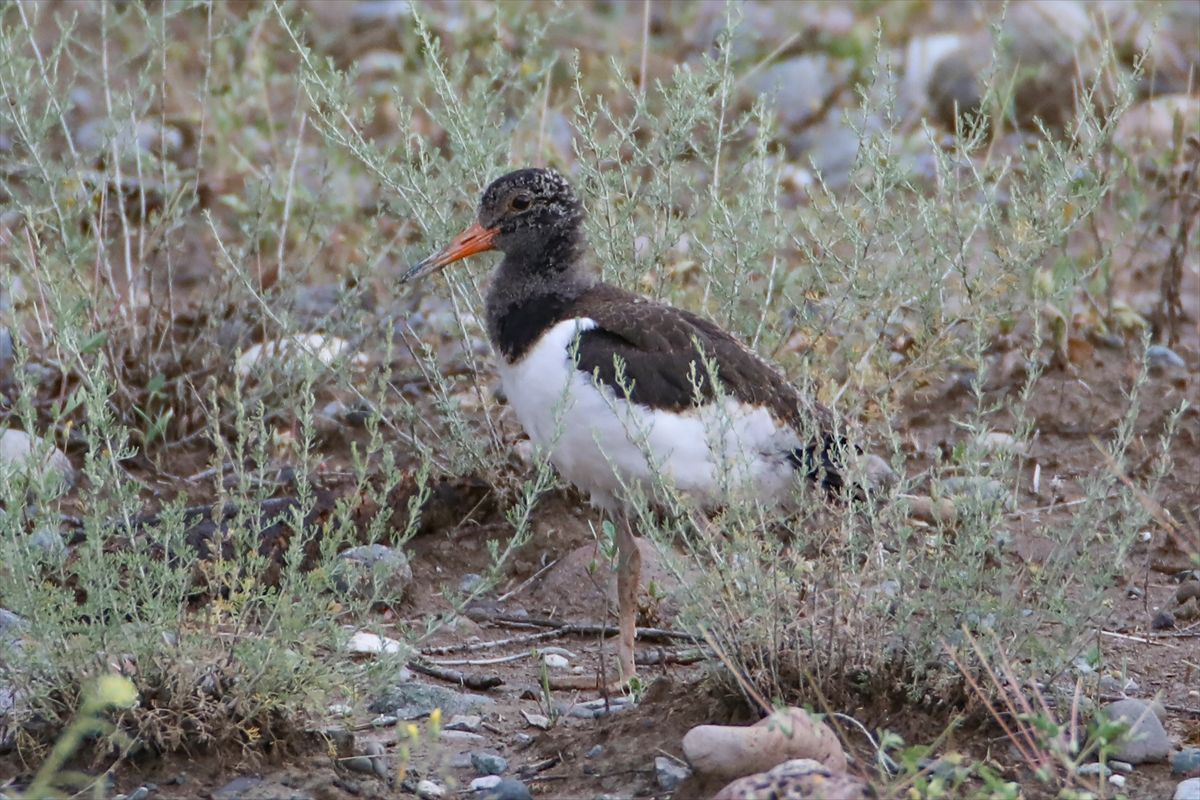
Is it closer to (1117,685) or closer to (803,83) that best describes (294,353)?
(1117,685)

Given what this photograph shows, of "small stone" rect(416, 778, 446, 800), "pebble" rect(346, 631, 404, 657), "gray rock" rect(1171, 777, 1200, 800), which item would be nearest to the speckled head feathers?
"pebble" rect(346, 631, 404, 657)

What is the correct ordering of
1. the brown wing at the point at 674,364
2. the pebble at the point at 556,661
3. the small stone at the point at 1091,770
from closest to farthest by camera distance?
1. the small stone at the point at 1091,770
2. the brown wing at the point at 674,364
3. the pebble at the point at 556,661

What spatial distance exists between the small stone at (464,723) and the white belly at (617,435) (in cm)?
76

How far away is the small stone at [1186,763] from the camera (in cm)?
403

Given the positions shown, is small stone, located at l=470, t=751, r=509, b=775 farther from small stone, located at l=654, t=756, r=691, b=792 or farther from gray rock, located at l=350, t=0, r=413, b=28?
gray rock, located at l=350, t=0, r=413, b=28

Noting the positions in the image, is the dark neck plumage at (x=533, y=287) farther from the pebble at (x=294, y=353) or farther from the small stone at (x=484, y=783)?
the small stone at (x=484, y=783)

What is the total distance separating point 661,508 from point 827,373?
2.53ft

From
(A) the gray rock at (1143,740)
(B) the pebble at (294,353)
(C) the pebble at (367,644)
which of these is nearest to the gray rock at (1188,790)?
(A) the gray rock at (1143,740)

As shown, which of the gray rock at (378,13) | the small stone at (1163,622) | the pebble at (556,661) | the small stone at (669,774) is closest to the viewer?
the small stone at (669,774)

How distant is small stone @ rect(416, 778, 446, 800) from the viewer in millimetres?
4008

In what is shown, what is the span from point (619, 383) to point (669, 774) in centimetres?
117

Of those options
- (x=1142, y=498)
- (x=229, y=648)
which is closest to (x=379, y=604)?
(x=229, y=648)

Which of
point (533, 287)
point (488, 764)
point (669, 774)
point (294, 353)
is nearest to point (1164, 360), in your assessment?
point (533, 287)

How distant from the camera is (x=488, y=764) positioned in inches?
164
